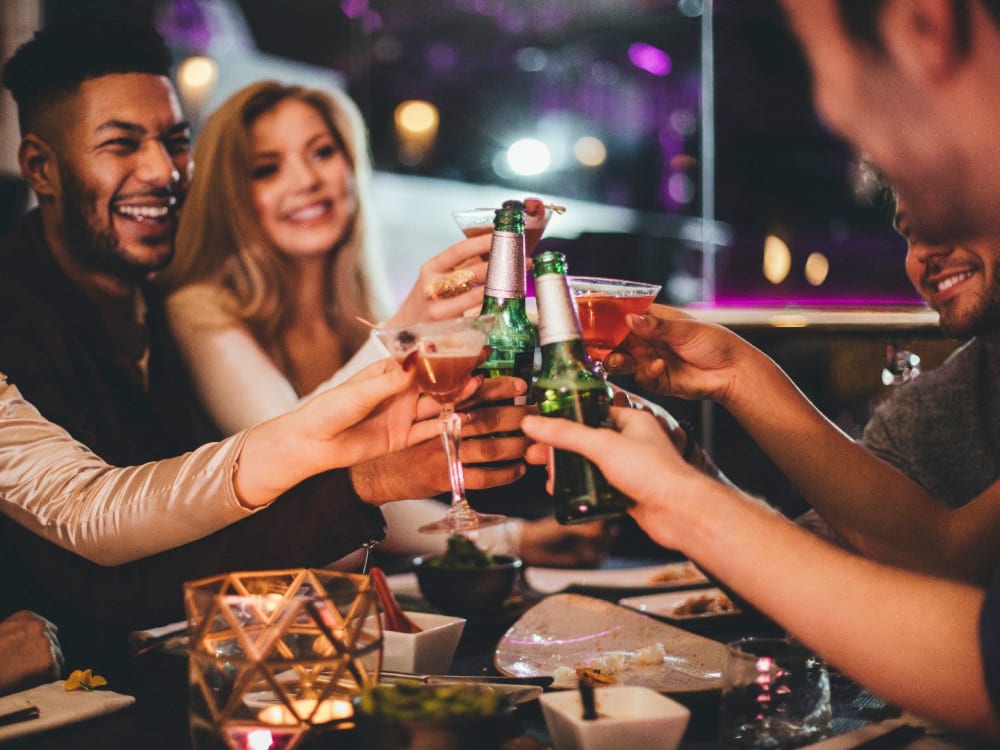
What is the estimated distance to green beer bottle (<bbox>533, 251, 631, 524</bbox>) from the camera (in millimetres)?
1149

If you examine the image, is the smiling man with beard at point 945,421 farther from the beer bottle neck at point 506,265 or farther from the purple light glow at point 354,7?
the purple light glow at point 354,7

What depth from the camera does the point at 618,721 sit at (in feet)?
3.23

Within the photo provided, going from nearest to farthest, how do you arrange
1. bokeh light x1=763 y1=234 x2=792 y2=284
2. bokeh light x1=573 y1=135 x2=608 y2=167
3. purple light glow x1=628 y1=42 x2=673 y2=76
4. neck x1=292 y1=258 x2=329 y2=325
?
1. neck x1=292 y1=258 x2=329 y2=325
2. bokeh light x1=573 y1=135 x2=608 y2=167
3. purple light glow x1=628 y1=42 x2=673 y2=76
4. bokeh light x1=763 y1=234 x2=792 y2=284

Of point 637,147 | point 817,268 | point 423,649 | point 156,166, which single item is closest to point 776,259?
point 817,268

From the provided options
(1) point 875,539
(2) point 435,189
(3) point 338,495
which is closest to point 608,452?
(3) point 338,495

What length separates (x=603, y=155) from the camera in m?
5.23

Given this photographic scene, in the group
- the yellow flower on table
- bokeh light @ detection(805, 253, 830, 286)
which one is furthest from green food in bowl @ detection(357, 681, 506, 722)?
bokeh light @ detection(805, 253, 830, 286)

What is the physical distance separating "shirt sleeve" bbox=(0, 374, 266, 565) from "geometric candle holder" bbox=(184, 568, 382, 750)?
0.57m

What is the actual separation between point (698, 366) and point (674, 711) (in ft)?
2.93

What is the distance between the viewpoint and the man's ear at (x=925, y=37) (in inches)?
38.3

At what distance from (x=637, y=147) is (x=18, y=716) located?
4783mm

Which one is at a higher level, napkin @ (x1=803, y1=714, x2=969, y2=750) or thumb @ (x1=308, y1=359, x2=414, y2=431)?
thumb @ (x1=308, y1=359, x2=414, y2=431)

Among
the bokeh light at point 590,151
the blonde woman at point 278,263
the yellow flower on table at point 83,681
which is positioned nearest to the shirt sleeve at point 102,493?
the yellow flower on table at point 83,681

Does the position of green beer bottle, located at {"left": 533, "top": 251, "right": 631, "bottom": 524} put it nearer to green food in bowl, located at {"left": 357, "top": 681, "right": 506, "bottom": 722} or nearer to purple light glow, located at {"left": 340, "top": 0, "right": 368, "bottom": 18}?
green food in bowl, located at {"left": 357, "top": 681, "right": 506, "bottom": 722}
